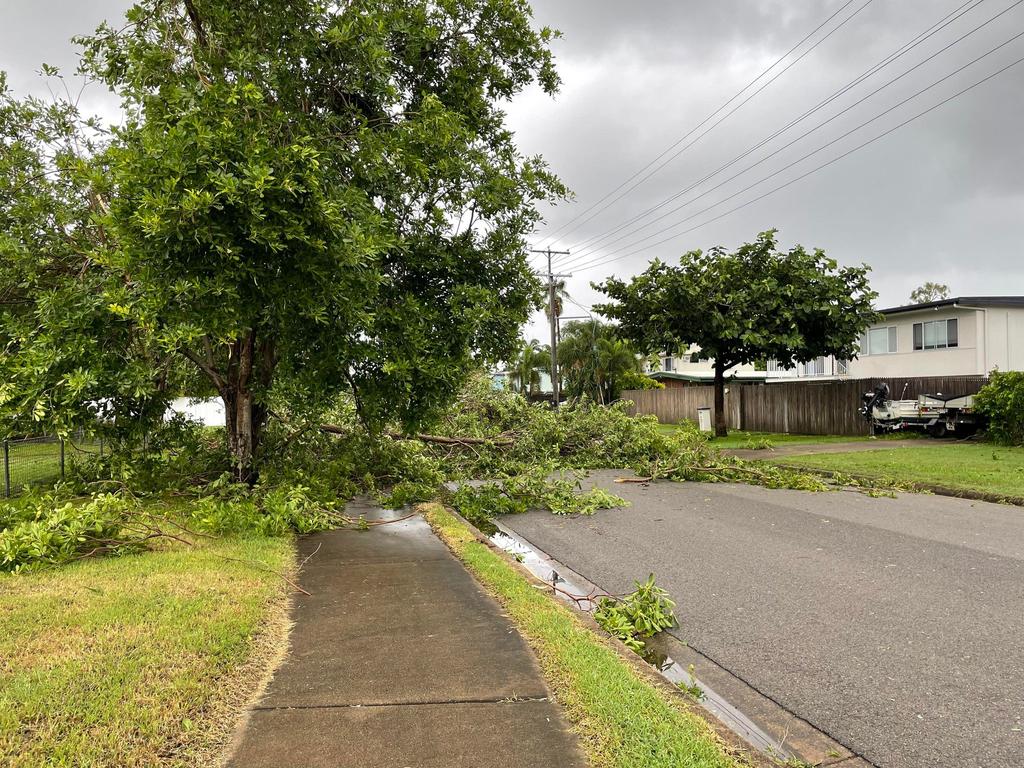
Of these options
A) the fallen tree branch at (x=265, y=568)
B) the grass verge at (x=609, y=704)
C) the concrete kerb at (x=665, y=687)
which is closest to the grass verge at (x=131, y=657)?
the fallen tree branch at (x=265, y=568)

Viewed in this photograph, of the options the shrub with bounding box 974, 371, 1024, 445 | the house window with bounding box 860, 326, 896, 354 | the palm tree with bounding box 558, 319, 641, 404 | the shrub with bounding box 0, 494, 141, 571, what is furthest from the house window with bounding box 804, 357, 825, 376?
the shrub with bounding box 0, 494, 141, 571

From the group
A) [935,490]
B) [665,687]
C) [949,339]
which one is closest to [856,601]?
[665,687]

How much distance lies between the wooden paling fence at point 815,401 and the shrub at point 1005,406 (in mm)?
2249

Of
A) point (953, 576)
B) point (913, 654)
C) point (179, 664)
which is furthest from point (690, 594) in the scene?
point (179, 664)

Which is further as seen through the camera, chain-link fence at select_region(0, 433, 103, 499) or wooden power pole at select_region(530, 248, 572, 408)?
wooden power pole at select_region(530, 248, 572, 408)

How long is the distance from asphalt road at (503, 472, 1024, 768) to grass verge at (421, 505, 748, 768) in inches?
32.7

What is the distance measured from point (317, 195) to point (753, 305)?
17.3 m

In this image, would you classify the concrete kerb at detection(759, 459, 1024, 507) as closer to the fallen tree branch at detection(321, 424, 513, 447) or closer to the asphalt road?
the asphalt road

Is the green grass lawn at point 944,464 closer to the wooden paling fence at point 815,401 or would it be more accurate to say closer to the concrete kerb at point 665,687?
the wooden paling fence at point 815,401

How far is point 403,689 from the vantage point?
3945 mm

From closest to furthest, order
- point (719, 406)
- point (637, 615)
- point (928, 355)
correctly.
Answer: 1. point (637, 615)
2. point (719, 406)
3. point (928, 355)

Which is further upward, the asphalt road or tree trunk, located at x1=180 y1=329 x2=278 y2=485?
tree trunk, located at x1=180 y1=329 x2=278 y2=485

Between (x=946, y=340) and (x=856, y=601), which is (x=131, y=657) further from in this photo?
(x=946, y=340)

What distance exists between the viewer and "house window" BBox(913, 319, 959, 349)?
2753 centimetres
